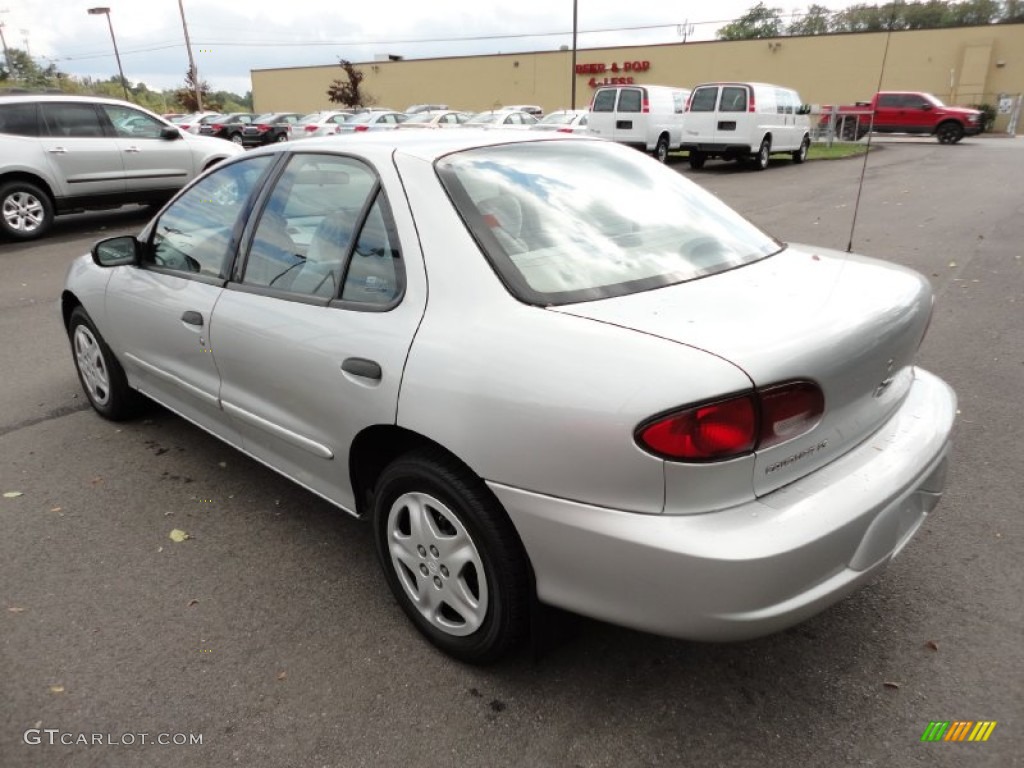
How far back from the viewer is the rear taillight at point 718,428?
68.3 inches

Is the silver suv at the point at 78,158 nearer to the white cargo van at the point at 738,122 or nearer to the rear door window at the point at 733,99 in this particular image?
the white cargo van at the point at 738,122

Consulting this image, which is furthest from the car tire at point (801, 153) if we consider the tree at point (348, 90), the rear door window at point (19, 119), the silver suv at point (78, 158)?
the tree at point (348, 90)

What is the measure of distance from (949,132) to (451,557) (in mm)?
33576

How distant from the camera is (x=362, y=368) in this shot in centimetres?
233

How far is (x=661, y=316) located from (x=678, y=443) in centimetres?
40

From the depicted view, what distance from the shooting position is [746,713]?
2.15 meters

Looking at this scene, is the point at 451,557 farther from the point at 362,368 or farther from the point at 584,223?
the point at 584,223

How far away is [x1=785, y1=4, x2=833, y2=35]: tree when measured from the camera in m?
59.8

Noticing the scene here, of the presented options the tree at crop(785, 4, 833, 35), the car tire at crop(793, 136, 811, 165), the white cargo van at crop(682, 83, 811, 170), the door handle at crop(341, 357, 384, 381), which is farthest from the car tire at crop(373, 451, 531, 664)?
the tree at crop(785, 4, 833, 35)

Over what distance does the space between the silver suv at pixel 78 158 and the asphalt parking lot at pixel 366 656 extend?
787cm

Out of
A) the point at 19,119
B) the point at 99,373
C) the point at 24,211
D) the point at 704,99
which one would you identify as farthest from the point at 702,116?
the point at 99,373

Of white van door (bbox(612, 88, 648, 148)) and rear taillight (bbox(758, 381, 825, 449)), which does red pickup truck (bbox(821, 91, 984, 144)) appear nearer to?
white van door (bbox(612, 88, 648, 148))

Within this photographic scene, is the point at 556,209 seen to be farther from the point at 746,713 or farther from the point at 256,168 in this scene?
the point at 746,713

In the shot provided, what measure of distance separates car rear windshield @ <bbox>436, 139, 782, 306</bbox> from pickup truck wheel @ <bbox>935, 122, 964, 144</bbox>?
32.0 m
